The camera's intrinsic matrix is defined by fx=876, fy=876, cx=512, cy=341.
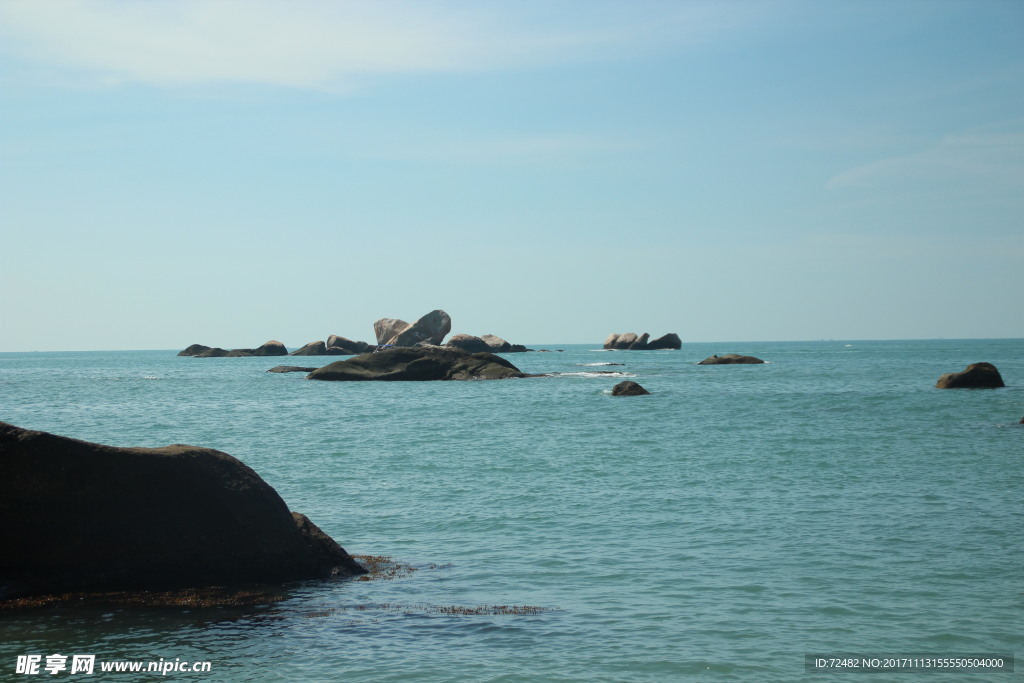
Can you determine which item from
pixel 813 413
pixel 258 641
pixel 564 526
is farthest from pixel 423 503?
pixel 813 413

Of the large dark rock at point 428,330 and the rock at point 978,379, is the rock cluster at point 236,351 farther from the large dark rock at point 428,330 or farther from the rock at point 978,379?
the rock at point 978,379

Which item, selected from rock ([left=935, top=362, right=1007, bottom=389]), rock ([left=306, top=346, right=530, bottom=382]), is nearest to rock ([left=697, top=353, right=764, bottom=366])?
rock ([left=306, top=346, right=530, bottom=382])

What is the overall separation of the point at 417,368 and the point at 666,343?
374 feet

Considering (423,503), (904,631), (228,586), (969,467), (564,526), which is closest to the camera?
(904,631)

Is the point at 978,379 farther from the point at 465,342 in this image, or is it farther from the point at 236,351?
the point at 236,351

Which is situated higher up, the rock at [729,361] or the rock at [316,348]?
the rock at [316,348]

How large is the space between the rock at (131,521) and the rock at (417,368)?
6005 cm

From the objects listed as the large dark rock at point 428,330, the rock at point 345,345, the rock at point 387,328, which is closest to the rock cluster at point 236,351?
the rock at point 345,345

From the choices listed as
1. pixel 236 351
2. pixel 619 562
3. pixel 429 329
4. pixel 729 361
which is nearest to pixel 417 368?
pixel 729 361

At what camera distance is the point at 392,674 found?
852 centimetres

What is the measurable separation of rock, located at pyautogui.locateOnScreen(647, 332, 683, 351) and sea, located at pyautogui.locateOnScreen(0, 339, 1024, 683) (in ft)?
476

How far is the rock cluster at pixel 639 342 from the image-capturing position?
17738 centimetres

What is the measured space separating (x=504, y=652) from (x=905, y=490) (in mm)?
12952

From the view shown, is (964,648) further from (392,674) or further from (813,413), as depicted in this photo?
(813,413)
